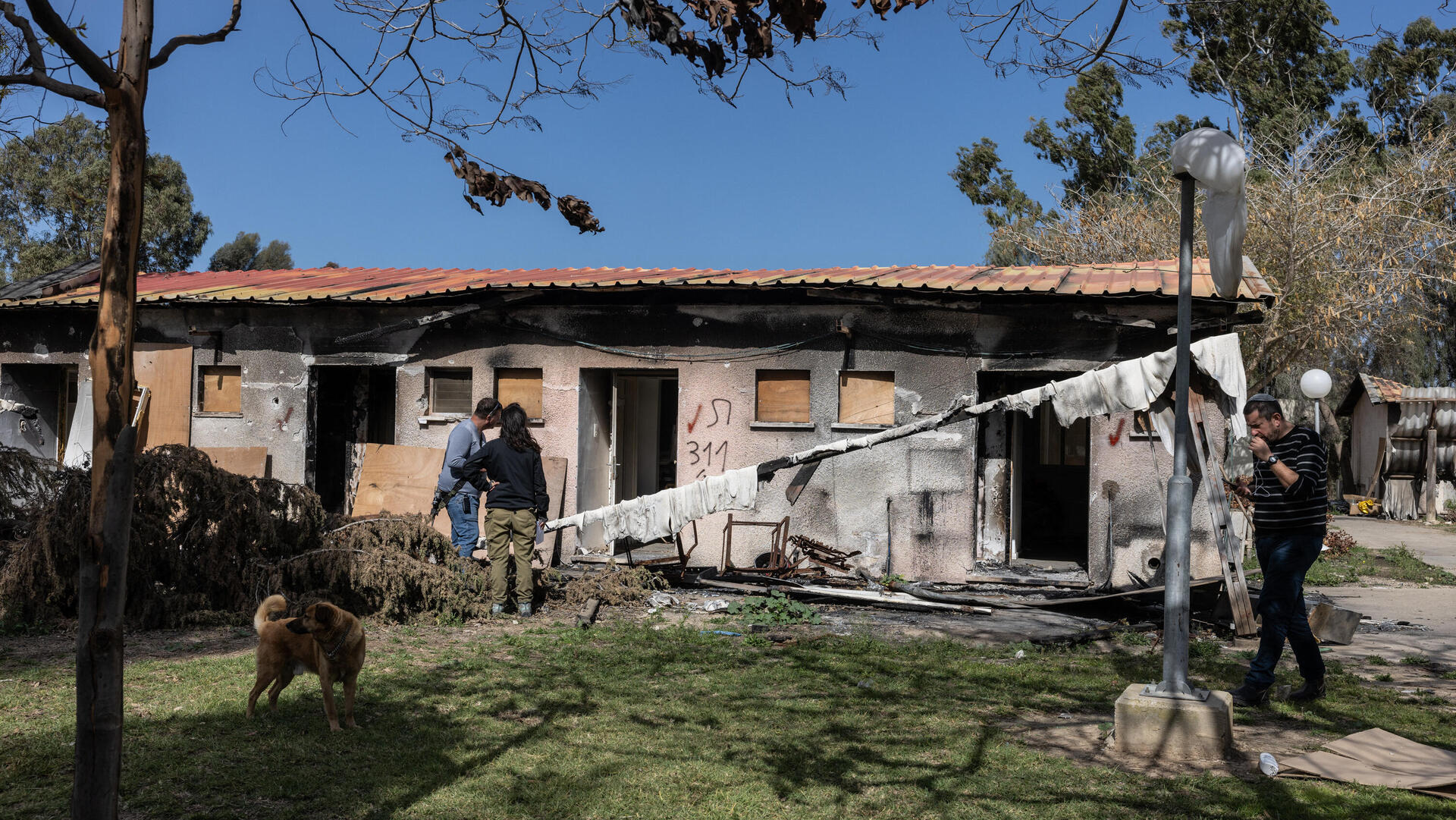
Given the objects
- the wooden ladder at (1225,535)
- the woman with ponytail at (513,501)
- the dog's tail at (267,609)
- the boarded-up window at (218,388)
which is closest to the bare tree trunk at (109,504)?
the dog's tail at (267,609)

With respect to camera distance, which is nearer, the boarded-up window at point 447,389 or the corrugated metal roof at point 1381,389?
the boarded-up window at point 447,389

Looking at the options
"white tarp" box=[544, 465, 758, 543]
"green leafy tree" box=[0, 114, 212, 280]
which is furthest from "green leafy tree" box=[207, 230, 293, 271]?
"white tarp" box=[544, 465, 758, 543]

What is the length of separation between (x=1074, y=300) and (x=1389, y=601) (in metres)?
4.53

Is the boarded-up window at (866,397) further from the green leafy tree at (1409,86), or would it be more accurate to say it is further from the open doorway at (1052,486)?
the green leafy tree at (1409,86)

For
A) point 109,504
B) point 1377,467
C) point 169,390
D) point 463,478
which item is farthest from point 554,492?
point 1377,467

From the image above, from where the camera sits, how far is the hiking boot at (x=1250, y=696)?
19.6 feet

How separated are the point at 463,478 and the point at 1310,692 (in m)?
6.95

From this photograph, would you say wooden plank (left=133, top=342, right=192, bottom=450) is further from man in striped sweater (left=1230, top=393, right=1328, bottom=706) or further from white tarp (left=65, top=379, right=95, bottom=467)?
man in striped sweater (left=1230, top=393, right=1328, bottom=706)

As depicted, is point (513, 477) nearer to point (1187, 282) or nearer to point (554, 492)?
point (554, 492)

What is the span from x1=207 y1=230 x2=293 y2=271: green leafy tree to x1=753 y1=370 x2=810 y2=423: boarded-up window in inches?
1178

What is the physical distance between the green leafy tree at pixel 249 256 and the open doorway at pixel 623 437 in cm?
2650

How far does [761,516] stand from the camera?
1173 cm

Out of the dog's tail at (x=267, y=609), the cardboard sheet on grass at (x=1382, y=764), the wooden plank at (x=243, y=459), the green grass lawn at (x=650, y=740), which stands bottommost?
the green grass lawn at (x=650, y=740)

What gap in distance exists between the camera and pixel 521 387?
12523 mm
